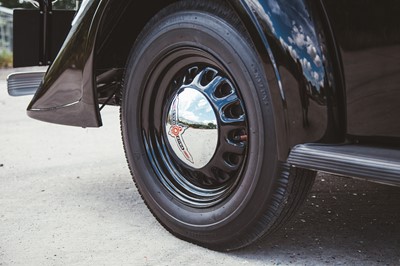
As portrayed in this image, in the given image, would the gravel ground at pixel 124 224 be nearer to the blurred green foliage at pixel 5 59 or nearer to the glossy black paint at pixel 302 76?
the glossy black paint at pixel 302 76

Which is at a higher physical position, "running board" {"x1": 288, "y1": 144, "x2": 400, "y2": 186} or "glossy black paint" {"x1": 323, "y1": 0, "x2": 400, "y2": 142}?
"glossy black paint" {"x1": 323, "y1": 0, "x2": 400, "y2": 142}

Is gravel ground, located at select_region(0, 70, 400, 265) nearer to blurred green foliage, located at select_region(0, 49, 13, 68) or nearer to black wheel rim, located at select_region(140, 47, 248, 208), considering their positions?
black wheel rim, located at select_region(140, 47, 248, 208)

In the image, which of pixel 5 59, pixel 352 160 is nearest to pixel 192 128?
pixel 352 160

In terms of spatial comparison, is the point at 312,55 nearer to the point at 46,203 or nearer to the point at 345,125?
the point at 345,125

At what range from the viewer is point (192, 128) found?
2879mm

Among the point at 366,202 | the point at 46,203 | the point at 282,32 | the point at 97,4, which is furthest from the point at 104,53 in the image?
the point at 366,202

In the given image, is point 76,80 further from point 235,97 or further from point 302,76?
point 302,76

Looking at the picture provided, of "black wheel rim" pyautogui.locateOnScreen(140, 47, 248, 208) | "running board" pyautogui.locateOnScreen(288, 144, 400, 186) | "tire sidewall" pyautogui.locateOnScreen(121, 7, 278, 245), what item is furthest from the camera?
"black wheel rim" pyautogui.locateOnScreen(140, 47, 248, 208)

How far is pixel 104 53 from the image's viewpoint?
326 centimetres

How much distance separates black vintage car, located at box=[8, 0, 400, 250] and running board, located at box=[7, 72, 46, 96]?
0.57ft

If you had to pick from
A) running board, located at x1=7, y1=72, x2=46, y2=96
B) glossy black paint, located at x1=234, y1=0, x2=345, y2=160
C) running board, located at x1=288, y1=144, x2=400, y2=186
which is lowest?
running board, located at x1=7, y1=72, x2=46, y2=96

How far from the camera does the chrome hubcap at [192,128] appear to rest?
2.81 meters

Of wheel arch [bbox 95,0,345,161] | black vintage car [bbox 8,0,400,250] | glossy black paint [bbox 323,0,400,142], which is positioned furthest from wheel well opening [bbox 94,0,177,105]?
glossy black paint [bbox 323,0,400,142]

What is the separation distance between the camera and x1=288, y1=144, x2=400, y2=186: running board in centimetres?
216
